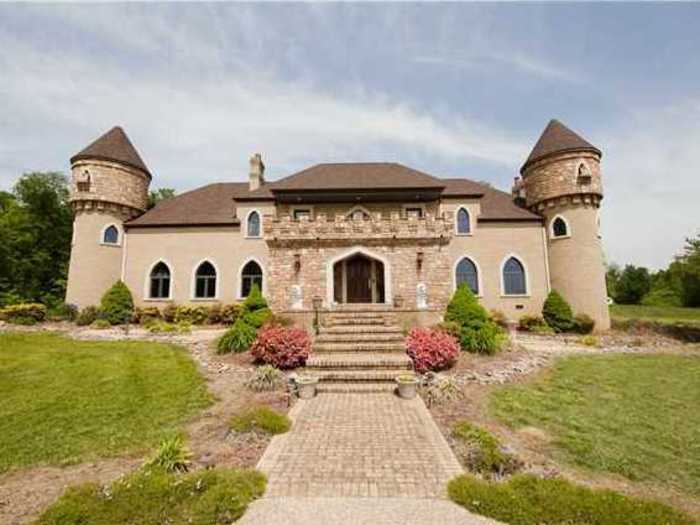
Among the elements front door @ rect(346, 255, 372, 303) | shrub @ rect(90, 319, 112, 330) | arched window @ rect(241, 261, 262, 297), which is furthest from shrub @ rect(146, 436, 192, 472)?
arched window @ rect(241, 261, 262, 297)

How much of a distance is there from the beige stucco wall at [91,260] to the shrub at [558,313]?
27267 millimetres

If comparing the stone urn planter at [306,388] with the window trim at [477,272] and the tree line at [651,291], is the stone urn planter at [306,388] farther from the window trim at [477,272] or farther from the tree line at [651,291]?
the tree line at [651,291]

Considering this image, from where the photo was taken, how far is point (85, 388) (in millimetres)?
9148

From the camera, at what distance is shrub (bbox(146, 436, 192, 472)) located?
5.17 meters

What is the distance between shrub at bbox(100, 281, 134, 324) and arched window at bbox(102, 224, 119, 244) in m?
3.06

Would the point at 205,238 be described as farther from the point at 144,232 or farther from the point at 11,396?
the point at 11,396

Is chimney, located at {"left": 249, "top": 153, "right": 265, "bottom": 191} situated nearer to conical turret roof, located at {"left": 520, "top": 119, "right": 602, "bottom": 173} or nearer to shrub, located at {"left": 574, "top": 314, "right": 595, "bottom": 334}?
conical turret roof, located at {"left": 520, "top": 119, "right": 602, "bottom": 173}

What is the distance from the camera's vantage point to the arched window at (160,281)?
22844 mm

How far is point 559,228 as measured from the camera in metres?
21.9

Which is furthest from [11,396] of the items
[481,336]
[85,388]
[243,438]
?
[481,336]

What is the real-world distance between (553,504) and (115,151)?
27909mm

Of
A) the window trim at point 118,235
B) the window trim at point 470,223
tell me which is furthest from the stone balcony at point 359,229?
the window trim at point 118,235

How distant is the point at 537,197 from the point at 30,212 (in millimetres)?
43402

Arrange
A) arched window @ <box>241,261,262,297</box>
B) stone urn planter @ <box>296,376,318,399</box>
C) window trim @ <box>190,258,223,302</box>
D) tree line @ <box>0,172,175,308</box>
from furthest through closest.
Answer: tree line @ <box>0,172,175,308</box> → arched window @ <box>241,261,262,297</box> → window trim @ <box>190,258,223,302</box> → stone urn planter @ <box>296,376,318,399</box>
